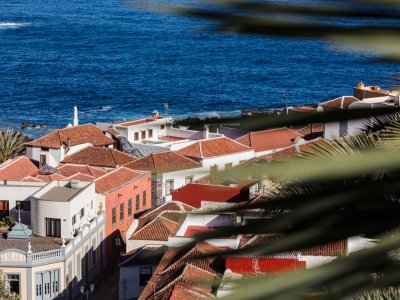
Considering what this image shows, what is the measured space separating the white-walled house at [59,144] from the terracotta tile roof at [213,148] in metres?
3.33

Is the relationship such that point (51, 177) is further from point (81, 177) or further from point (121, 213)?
point (121, 213)

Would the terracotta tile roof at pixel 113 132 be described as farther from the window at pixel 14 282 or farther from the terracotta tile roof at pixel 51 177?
the window at pixel 14 282

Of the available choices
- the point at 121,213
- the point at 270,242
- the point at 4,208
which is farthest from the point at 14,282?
the point at 270,242

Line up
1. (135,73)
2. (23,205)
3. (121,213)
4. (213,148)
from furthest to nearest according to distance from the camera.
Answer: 1. (135,73)
2. (213,148)
3. (121,213)
4. (23,205)

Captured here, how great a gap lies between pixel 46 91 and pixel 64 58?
64.6 feet

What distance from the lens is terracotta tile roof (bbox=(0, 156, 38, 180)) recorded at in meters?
30.0

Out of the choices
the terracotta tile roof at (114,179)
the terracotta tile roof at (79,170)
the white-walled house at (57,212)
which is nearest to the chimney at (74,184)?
the white-walled house at (57,212)

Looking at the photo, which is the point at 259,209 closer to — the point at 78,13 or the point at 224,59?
the point at 224,59

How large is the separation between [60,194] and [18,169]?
548 cm

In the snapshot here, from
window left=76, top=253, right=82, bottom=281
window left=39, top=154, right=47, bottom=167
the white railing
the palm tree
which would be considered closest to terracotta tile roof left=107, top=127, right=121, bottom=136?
the palm tree

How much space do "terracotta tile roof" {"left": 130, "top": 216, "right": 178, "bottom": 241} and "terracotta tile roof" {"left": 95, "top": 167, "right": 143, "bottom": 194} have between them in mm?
3283

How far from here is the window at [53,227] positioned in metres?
25.1

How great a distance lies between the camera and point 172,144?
119ft

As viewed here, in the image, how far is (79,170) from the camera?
3152 cm
